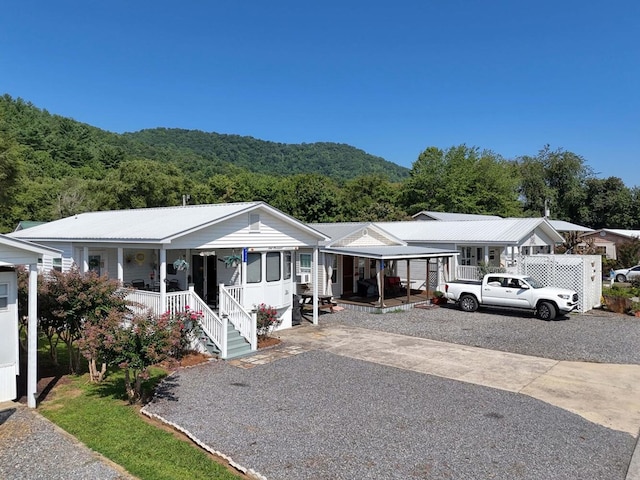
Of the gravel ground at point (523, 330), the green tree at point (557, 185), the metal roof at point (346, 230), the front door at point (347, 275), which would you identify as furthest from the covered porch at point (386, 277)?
the green tree at point (557, 185)

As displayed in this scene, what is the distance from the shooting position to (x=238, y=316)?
13.0 meters

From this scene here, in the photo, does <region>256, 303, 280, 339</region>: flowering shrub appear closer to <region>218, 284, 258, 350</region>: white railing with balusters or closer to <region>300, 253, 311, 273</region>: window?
<region>218, 284, 258, 350</region>: white railing with balusters

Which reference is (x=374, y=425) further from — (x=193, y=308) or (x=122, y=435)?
(x=193, y=308)

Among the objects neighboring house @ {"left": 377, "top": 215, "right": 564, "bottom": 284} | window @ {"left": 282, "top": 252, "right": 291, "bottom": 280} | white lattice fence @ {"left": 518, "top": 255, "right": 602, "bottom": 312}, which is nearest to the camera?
window @ {"left": 282, "top": 252, "right": 291, "bottom": 280}

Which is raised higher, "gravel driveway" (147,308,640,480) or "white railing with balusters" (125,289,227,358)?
"white railing with balusters" (125,289,227,358)

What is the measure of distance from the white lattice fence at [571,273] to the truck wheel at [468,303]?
3030 mm

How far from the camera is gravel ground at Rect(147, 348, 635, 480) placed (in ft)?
20.2

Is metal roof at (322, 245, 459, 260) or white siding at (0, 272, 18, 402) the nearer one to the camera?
white siding at (0, 272, 18, 402)

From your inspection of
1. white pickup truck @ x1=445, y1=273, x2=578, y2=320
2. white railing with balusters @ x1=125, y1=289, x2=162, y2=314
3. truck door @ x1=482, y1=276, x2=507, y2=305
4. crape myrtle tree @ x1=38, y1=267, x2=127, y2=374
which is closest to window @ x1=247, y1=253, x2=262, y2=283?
white railing with balusters @ x1=125, y1=289, x2=162, y2=314

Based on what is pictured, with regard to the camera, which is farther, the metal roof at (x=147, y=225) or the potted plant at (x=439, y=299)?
the potted plant at (x=439, y=299)

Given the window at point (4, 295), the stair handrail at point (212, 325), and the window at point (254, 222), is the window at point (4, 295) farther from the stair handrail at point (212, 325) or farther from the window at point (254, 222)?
the window at point (254, 222)

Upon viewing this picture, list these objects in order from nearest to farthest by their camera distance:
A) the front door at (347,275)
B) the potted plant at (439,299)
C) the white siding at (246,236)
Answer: the white siding at (246,236) → the potted plant at (439,299) → the front door at (347,275)

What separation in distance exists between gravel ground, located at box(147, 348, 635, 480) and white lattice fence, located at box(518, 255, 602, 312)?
1249 centimetres

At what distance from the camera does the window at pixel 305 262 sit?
20828mm
